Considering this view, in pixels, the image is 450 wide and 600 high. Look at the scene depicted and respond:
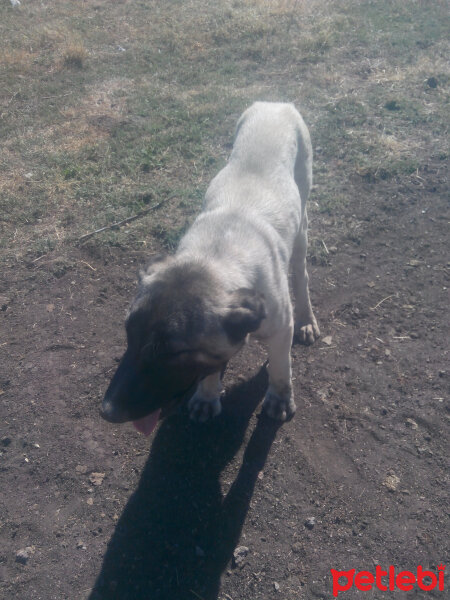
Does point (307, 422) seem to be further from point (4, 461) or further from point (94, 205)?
point (94, 205)

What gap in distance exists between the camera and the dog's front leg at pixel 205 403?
14.4 feet

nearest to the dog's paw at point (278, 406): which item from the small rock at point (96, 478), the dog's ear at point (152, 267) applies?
the small rock at point (96, 478)

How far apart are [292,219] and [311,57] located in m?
7.22

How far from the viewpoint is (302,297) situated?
526 centimetres

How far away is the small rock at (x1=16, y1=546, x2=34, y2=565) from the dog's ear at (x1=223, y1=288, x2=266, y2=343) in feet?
7.32

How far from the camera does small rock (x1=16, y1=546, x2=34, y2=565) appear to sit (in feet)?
11.6

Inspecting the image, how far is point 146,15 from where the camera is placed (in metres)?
12.3

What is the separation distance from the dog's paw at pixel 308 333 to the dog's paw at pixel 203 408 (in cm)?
123

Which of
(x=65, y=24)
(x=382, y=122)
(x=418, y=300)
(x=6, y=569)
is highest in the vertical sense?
(x=65, y=24)

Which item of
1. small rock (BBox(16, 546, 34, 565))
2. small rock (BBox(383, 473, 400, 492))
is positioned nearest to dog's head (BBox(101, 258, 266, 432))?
small rock (BBox(16, 546, 34, 565))

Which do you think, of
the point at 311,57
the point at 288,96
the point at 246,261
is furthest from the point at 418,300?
the point at 311,57

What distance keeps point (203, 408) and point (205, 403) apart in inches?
1.9

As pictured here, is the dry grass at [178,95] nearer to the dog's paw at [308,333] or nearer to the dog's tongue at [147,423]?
the dog's paw at [308,333]

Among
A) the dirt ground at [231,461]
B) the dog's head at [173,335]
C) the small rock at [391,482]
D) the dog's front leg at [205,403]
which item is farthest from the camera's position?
the dog's front leg at [205,403]
